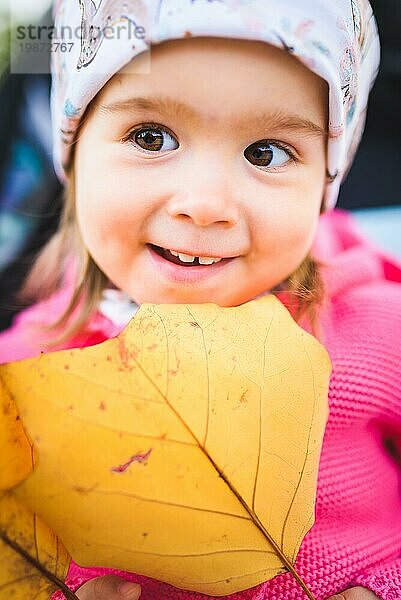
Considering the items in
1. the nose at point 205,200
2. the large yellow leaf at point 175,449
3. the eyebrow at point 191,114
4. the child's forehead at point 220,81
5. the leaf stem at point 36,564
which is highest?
the child's forehead at point 220,81

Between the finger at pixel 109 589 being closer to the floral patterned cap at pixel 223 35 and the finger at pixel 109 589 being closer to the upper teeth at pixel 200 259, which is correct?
the upper teeth at pixel 200 259

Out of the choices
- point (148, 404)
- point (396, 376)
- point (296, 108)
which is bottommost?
point (396, 376)

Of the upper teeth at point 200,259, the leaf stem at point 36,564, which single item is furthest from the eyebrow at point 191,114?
the leaf stem at point 36,564

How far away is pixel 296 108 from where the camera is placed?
562 millimetres

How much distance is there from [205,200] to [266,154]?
0.08 m

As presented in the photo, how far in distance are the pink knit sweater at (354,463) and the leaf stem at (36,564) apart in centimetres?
5

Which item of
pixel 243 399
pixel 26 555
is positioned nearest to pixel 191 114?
pixel 243 399

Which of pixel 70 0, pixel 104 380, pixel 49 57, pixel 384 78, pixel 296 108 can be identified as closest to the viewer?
pixel 104 380

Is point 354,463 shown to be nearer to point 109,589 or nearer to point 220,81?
point 109,589

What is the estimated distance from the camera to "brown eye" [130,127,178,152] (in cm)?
56

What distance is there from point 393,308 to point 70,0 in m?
0.44

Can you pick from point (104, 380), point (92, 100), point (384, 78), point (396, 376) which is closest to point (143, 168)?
point (92, 100)

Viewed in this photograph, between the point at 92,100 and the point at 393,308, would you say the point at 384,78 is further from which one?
the point at 92,100

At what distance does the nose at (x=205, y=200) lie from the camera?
53cm
